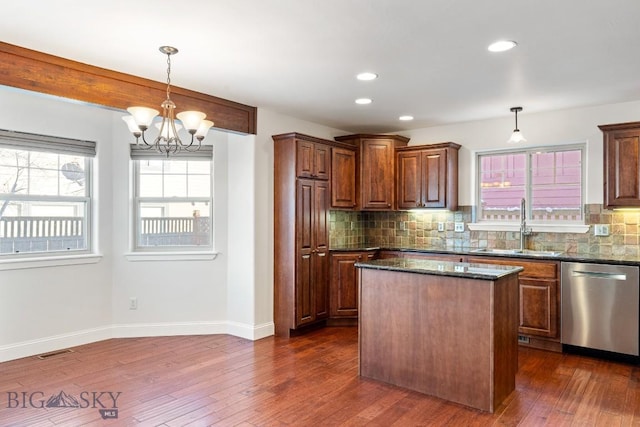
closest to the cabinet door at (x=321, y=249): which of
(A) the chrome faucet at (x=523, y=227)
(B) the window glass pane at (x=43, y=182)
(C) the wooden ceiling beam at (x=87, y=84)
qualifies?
(C) the wooden ceiling beam at (x=87, y=84)

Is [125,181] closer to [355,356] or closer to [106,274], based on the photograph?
[106,274]

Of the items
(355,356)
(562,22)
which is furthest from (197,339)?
(562,22)

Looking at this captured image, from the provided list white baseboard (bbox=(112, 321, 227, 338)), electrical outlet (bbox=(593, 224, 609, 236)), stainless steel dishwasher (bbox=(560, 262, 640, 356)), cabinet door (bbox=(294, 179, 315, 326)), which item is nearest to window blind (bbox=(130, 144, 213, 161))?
cabinet door (bbox=(294, 179, 315, 326))

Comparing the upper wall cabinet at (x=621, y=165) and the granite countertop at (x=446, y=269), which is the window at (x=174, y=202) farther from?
the upper wall cabinet at (x=621, y=165)

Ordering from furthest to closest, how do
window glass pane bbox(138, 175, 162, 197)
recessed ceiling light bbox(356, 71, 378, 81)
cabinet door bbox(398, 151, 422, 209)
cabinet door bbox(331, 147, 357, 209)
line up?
cabinet door bbox(398, 151, 422, 209), cabinet door bbox(331, 147, 357, 209), window glass pane bbox(138, 175, 162, 197), recessed ceiling light bbox(356, 71, 378, 81)

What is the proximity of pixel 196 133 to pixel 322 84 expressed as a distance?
130 centimetres

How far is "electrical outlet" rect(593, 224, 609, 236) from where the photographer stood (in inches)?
176

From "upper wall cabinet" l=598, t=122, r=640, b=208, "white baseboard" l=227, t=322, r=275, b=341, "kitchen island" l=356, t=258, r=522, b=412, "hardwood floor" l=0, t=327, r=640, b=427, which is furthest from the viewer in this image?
"white baseboard" l=227, t=322, r=275, b=341

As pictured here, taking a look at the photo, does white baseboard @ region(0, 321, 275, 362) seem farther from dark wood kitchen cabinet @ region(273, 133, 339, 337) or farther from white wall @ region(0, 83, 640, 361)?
dark wood kitchen cabinet @ region(273, 133, 339, 337)

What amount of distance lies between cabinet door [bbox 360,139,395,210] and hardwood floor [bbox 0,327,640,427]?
1.94 m

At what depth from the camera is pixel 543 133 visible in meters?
4.85

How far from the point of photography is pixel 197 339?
4.61 m

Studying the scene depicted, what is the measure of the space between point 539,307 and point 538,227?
995 millimetres

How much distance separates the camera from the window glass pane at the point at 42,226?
4.10 metres
